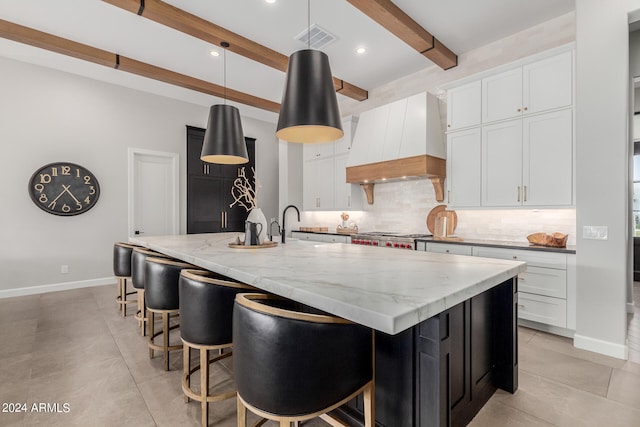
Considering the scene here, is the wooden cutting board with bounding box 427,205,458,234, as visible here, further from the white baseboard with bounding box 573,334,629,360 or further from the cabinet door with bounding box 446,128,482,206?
the white baseboard with bounding box 573,334,629,360

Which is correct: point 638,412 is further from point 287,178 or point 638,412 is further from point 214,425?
point 287,178

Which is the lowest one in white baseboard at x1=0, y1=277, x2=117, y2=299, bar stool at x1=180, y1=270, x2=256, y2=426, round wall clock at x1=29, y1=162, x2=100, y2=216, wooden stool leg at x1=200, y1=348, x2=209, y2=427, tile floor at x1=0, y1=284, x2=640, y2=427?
tile floor at x1=0, y1=284, x2=640, y2=427

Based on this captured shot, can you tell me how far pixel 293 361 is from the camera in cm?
106

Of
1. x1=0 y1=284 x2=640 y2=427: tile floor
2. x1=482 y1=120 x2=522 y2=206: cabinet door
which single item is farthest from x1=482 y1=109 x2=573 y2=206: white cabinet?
x1=0 y1=284 x2=640 y2=427: tile floor

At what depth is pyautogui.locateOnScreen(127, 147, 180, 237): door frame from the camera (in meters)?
5.22

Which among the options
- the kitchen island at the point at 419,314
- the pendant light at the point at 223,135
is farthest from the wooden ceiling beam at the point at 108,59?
the kitchen island at the point at 419,314

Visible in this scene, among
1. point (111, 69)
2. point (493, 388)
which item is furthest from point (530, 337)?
point (111, 69)

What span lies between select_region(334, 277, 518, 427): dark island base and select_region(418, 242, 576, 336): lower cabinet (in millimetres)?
1356

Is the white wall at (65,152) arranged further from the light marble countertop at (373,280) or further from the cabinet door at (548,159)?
the cabinet door at (548,159)

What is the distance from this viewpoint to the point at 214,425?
1.71 meters

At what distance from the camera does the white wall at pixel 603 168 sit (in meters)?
2.49

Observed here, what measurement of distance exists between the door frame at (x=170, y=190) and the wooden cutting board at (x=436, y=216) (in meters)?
4.51

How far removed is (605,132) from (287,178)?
502 cm

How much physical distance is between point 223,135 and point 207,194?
314 centimetres
